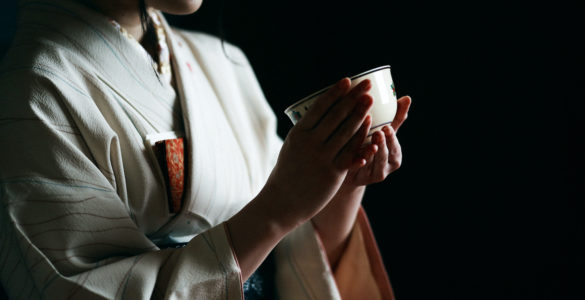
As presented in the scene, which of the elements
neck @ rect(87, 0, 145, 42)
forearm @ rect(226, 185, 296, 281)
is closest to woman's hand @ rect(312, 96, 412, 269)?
forearm @ rect(226, 185, 296, 281)

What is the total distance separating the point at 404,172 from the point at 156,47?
2.58ft

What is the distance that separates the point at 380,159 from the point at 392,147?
0.09 feet

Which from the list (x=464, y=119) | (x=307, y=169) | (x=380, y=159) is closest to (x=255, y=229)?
(x=307, y=169)

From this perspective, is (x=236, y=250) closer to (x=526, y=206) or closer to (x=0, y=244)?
(x=0, y=244)

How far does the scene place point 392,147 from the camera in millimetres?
737

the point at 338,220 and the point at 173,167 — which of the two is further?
the point at 338,220

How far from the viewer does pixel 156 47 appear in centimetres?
88

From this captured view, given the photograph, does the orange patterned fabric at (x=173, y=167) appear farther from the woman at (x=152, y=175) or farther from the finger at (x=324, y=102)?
the finger at (x=324, y=102)

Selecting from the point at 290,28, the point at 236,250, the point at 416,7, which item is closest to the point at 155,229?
the point at 236,250

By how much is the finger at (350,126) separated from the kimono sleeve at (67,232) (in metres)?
0.20

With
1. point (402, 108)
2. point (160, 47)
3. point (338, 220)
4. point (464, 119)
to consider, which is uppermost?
point (160, 47)

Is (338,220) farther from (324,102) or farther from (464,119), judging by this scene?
(464,119)

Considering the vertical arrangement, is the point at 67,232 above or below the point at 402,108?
below

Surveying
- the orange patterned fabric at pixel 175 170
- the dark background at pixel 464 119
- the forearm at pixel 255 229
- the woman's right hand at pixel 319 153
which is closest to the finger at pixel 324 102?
the woman's right hand at pixel 319 153
